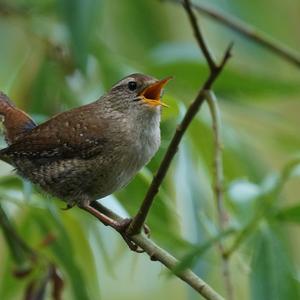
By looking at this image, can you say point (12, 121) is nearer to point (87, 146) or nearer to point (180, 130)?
point (87, 146)

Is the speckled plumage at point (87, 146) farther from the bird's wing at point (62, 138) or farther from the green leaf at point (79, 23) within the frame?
the green leaf at point (79, 23)

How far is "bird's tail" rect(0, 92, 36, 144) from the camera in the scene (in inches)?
131

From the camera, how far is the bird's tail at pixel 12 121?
10.9ft

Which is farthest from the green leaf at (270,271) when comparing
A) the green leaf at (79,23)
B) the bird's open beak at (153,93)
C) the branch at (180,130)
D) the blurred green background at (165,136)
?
the green leaf at (79,23)

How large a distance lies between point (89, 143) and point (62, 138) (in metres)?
0.11

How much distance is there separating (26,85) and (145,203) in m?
1.69

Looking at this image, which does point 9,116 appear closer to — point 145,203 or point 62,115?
point 62,115

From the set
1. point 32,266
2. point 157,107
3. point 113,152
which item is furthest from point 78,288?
point 157,107

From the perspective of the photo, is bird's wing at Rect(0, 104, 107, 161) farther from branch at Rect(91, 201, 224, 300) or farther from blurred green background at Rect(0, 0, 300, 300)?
branch at Rect(91, 201, 224, 300)

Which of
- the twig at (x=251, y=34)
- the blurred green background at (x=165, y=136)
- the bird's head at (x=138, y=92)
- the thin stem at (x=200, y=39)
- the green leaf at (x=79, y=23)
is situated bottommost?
the blurred green background at (x=165, y=136)

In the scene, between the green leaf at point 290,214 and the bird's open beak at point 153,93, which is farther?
the bird's open beak at point 153,93

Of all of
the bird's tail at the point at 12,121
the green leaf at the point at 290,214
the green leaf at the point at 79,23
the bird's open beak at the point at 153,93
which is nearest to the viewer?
the green leaf at the point at 290,214

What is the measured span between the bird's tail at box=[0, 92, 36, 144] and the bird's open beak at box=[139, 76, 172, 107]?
420 millimetres

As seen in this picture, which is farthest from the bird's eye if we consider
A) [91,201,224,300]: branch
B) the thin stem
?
the thin stem
